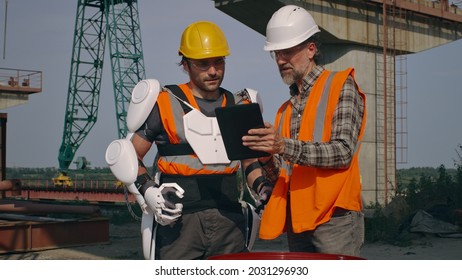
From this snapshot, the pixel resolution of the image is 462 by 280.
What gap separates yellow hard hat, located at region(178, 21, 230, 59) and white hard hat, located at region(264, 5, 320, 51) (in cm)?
36

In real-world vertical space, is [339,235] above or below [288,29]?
below

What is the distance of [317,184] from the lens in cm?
301

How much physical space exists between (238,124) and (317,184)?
467 mm

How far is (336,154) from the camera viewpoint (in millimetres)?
2904

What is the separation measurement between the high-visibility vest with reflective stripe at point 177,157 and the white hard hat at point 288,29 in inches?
24.7

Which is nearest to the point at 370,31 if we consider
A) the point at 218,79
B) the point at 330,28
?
the point at 330,28

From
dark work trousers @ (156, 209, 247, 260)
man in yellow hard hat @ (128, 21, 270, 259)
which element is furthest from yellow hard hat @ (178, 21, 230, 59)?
dark work trousers @ (156, 209, 247, 260)

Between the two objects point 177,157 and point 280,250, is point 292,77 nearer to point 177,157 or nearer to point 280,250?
point 177,157

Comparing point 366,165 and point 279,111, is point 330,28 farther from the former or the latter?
point 279,111

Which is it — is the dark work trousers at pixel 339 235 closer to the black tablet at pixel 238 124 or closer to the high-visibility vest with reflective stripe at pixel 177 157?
the black tablet at pixel 238 124

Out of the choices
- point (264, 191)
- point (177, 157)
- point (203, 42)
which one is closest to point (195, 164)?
point (177, 157)

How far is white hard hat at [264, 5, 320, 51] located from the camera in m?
3.24
